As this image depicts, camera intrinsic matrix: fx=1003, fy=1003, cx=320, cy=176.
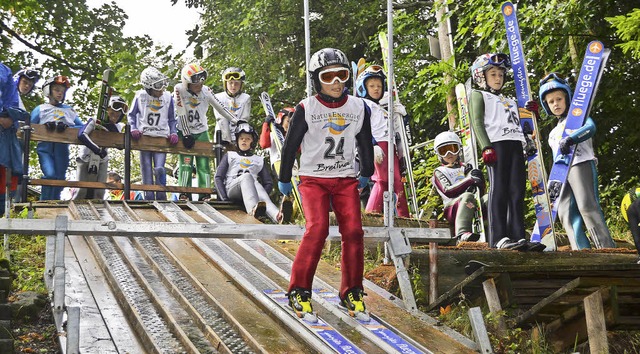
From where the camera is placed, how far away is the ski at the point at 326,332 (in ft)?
27.1

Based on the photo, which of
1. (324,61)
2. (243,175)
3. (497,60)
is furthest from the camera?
(243,175)

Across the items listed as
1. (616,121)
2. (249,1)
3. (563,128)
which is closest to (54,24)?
(249,1)

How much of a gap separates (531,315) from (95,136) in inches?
372

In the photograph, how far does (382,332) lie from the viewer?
8820 mm

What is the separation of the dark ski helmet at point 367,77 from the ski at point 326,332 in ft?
16.8

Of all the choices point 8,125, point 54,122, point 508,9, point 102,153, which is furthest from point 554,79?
point 8,125

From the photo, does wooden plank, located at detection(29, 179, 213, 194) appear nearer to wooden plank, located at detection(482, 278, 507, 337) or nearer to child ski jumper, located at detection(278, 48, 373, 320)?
child ski jumper, located at detection(278, 48, 373, 320)

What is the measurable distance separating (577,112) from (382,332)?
5308 mm

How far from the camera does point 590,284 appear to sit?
8539 mm

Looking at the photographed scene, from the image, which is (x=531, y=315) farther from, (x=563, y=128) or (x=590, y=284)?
(x=563, y=128)

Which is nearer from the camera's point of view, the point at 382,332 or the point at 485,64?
the point at 382,332

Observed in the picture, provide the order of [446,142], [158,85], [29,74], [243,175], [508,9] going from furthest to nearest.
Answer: [158,85] → [29,74] → [243,175] → [508,9] → [446,142]

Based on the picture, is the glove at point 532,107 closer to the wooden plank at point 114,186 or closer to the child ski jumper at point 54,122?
the wooden plank at point 114,186

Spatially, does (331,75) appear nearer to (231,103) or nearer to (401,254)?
(401,254)
